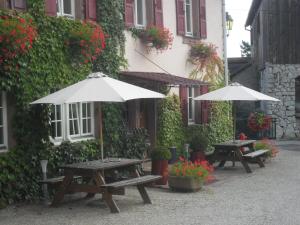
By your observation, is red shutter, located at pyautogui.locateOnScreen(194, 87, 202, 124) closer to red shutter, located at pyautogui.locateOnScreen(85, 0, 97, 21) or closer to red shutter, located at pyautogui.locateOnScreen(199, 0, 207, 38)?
red shutter, located at pyautogui.locateOnScreen(199, 0, 207, 38)

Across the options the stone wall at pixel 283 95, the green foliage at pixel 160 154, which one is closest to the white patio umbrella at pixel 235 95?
the green foliage at pixel 160 154

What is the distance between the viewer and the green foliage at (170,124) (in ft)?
47.3

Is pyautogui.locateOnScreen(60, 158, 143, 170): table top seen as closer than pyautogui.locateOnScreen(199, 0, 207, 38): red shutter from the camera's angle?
Yes

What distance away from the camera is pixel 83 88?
8.59 meters

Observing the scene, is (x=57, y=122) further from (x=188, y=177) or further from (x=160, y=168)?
(x=188, y=177)

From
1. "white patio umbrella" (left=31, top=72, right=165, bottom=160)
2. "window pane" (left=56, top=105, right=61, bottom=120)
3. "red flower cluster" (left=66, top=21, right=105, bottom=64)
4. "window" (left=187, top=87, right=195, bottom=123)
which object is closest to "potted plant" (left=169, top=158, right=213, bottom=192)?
"white patio umbrella" (left=31, top=72, right=165, bottom=160)

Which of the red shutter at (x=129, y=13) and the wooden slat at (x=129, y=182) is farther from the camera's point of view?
the red shutter at (x=129, y=13)

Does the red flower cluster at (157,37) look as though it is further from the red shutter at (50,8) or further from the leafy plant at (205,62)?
the red shutter at (50,8)

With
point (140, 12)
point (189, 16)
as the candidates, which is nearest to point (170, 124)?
point (140, 12)

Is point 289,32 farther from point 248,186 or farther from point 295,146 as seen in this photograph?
point 248,186

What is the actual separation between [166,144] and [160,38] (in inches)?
112

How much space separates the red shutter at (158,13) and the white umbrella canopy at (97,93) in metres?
5.49

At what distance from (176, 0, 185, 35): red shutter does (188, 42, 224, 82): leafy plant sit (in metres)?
0.82

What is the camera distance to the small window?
33.8 ft
